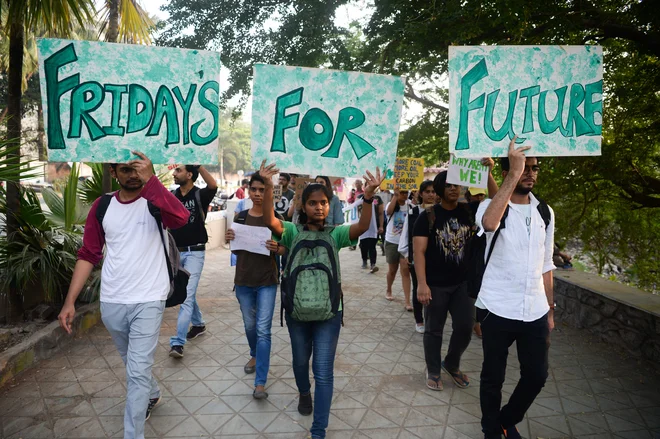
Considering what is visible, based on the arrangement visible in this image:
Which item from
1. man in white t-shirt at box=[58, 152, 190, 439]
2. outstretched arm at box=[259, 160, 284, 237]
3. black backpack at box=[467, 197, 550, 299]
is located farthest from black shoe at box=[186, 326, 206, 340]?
black backpack at box=[467, 197, 550, 299]

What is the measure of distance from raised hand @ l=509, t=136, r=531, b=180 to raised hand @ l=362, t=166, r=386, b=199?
0.85m

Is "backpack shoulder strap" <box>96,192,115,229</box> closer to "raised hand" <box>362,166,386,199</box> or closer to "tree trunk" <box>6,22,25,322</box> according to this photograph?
"raised hand" <box>362,166,386,199</box>

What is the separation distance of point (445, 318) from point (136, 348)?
255 cm

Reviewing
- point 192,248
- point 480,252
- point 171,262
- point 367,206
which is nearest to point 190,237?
point 192,248

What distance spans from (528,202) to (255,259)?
7.46ft

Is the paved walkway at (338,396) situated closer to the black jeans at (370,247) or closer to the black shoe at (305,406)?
the black shoe at (305,406)

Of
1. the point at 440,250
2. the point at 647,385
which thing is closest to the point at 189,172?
the point at 440,250

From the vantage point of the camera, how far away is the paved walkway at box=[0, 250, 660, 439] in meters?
3.35

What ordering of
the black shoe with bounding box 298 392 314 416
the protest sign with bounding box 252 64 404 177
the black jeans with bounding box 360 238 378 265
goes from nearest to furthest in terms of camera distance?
the protest sign with bounding box 252 64 404 177 → the black shoe with bounding box 298 392 314 416 → the black jeans with bounding box 360 238 378 265

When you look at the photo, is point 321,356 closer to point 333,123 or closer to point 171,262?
point 171,262

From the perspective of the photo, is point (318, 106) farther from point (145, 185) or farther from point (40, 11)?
point (40, 11)

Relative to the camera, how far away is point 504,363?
3.00m

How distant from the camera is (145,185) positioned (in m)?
2.79

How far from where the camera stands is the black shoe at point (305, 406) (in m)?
3.54
